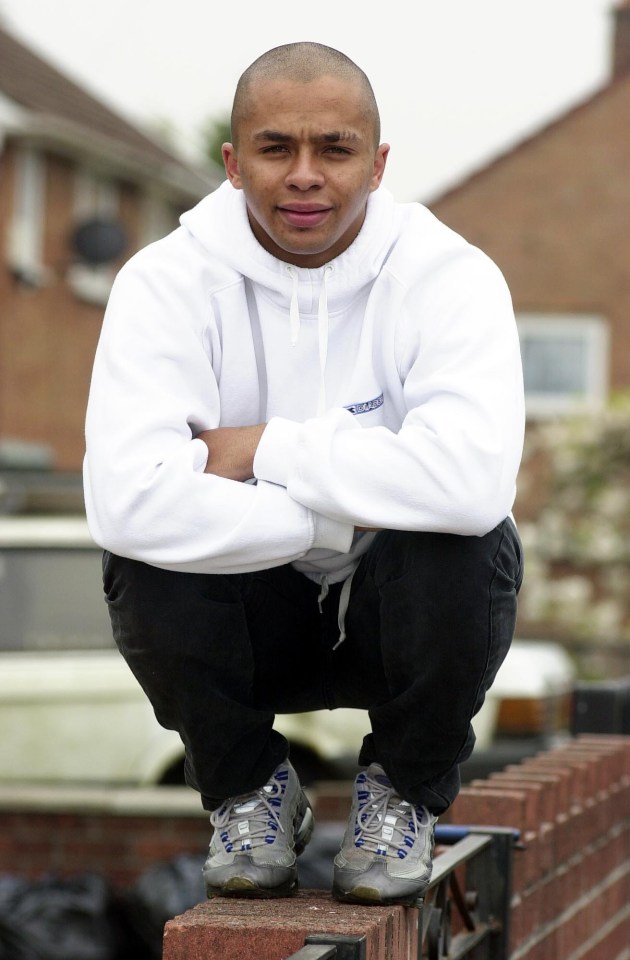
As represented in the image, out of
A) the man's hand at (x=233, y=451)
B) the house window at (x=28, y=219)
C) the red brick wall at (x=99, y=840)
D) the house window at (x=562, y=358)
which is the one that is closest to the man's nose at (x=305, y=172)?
the man's hand at (x=233, y=451)

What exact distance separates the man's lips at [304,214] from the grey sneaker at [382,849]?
0.91m

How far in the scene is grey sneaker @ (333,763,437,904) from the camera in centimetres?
262

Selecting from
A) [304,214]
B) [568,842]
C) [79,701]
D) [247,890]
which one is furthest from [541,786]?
[79,701]

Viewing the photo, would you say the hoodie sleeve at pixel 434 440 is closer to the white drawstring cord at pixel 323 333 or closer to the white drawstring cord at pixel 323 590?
the white drawstring cord at pixel 323 333

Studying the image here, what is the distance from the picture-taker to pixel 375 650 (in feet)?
8.72

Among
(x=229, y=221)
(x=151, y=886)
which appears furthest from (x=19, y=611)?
(x=229, y=221)

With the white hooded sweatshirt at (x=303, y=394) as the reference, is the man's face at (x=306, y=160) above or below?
above

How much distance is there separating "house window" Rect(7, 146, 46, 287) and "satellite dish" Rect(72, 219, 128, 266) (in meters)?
0.49

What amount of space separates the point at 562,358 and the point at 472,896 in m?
17.8

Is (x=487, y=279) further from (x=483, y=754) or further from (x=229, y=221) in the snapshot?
(x=483, y=754)

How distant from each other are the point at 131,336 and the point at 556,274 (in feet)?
61.4

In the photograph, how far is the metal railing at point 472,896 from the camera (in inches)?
120

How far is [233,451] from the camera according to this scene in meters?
2.58

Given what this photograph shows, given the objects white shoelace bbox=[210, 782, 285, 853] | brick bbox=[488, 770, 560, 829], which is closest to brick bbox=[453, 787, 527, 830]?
brick bbox=[488, 770, 560, 829]
